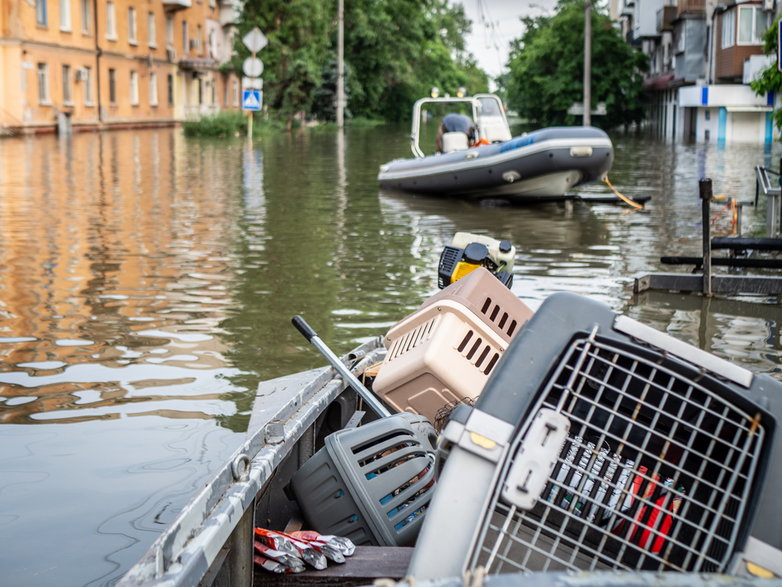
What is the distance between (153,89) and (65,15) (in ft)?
31.7

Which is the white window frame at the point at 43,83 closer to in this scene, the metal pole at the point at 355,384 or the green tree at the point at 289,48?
the green tree at the point at 289,48

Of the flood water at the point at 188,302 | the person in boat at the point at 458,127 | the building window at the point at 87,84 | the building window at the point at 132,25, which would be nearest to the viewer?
the flood water at the point at 188,302

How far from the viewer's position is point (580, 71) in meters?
58.6

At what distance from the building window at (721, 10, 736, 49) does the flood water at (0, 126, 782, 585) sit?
22.2m

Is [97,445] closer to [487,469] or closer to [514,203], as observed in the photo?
→ [487,469]

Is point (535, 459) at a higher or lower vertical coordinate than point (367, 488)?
higher

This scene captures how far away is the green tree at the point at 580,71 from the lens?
190 ft

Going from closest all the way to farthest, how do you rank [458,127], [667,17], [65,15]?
1. [458,127]
2. [65,15]
3. [667,17]

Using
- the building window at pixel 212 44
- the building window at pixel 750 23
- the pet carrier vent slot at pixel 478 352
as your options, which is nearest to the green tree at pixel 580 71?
the building window at pixel 750 23

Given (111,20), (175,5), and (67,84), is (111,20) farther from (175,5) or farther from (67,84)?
(175,5)

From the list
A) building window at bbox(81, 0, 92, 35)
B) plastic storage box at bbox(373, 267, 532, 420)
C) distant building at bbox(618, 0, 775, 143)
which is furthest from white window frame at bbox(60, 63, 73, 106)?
plastic storage box at bbox(373, 267, 532, 420)

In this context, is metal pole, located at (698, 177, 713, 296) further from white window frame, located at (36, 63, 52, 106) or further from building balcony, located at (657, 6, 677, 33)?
building balcony, located at (657, 6, 677, 33)

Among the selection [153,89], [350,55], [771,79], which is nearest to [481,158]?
[771,79]

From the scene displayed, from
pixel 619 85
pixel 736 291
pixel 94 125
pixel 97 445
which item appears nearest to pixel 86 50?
pixel 94 125
